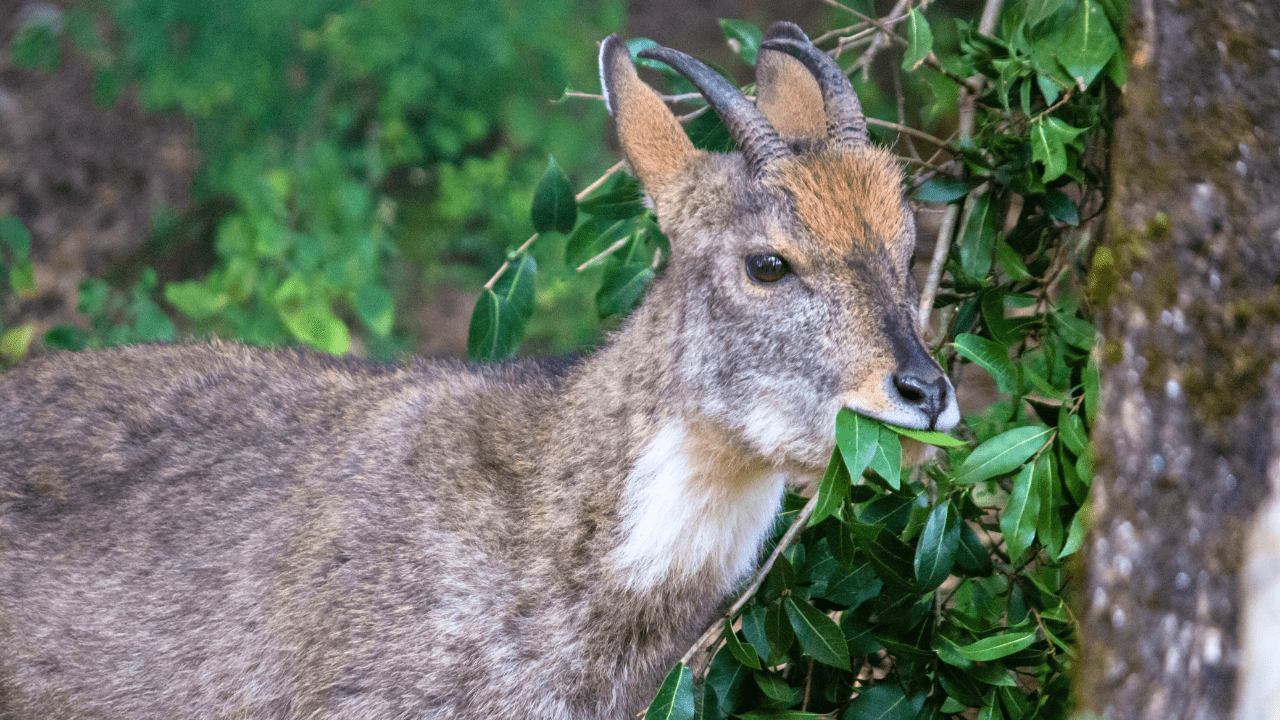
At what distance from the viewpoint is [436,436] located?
386 centimetres

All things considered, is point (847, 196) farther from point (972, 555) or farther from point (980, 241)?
point (972, 555)

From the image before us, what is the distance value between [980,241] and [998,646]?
1364 mm

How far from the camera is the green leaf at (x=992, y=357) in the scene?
10.7 feet

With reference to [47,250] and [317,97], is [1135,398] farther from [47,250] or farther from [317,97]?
[47,250]

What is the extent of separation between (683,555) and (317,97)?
224 inches

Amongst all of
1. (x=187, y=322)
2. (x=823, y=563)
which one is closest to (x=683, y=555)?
(x=823, y=563)

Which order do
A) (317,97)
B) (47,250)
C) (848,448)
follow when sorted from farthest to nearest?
(47,250) < (317,97) < (848,448)

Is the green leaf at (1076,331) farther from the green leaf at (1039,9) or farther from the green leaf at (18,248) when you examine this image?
the green leaf at (18,248)

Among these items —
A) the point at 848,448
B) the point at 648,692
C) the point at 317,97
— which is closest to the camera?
the point at 848,448

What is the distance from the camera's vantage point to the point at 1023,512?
3123 millimetres

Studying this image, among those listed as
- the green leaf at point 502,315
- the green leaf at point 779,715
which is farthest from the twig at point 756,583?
the green leaf at point 502,315

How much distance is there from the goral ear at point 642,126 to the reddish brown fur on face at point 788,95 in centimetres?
50

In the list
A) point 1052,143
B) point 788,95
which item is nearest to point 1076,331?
point 1052,143

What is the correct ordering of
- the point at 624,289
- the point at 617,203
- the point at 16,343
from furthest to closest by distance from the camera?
the point at 16,343
the point at 624,289
the point at 617,203
